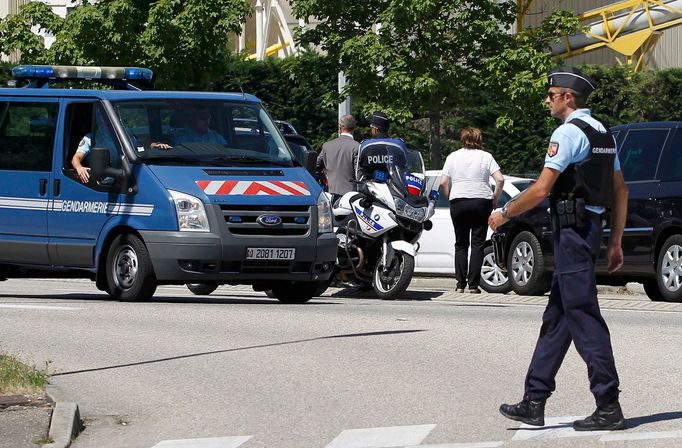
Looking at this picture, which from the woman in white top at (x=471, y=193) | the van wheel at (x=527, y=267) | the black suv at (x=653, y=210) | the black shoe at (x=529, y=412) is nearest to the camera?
the black shoe at (x=529, y=412)

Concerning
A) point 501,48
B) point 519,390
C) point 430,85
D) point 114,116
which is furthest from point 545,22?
point 519,390

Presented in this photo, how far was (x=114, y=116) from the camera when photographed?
49.3ft

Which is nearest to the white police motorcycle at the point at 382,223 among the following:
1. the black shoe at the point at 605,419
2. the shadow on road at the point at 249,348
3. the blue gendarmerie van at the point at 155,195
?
the blue gendarmerie van at the point at 155,195

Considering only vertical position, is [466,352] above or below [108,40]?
below

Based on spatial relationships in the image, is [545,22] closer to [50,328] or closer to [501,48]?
[501,48]

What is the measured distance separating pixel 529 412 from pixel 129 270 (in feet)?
24.6

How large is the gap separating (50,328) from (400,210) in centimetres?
488

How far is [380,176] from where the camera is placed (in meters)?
16.8

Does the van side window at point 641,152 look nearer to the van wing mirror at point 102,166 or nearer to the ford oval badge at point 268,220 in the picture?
the ford oval badge at point 268,220

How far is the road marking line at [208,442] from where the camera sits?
7637mm

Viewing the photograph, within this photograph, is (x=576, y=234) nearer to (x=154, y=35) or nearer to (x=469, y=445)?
(x=469, y=445)

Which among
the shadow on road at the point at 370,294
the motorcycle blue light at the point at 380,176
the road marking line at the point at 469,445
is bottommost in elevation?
the shadow on road at the point at 370,294

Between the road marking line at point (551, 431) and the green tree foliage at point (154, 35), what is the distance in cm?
2220

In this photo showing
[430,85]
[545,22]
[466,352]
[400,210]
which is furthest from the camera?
[545,22]
